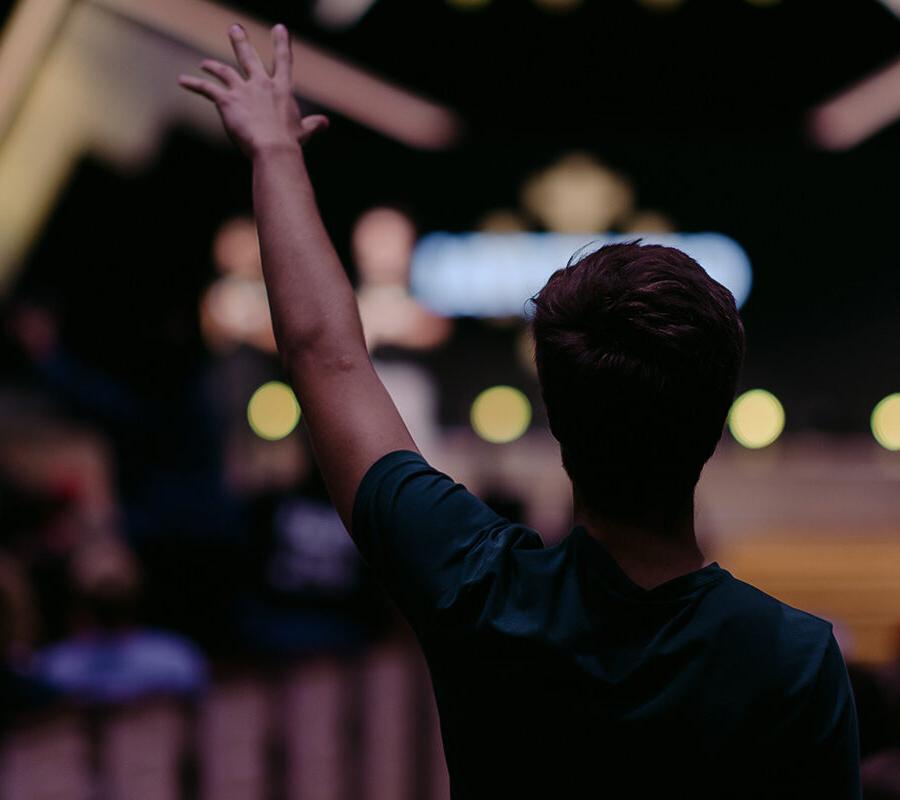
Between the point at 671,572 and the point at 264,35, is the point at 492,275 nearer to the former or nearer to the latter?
the point at 264,35

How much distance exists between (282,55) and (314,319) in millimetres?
314

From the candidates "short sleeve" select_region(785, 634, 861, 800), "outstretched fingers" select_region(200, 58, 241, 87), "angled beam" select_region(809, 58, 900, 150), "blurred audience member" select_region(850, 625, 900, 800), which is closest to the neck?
"short sleeve" select_region(785, 634, 861, 800)

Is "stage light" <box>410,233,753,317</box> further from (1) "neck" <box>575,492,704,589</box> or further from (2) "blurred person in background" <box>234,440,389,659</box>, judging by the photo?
(1) "neck" <box>575,492,704,589</box>

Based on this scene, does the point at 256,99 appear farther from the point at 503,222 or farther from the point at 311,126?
the point at 503,222

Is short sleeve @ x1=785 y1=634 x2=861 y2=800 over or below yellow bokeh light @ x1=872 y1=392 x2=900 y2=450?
below

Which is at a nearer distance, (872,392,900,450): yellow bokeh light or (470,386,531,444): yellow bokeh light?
(872,392,900,450): yellow bokeh light

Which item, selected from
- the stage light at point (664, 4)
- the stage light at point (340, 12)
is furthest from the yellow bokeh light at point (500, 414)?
the stage light at point (340, 12)

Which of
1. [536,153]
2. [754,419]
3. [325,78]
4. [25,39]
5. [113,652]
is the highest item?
[536,153]

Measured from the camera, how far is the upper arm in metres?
1.07

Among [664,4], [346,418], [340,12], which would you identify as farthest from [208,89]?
[664,4]

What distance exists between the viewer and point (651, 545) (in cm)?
103

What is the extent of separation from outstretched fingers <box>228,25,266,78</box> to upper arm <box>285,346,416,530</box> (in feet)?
1.06

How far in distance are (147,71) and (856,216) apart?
5227mm

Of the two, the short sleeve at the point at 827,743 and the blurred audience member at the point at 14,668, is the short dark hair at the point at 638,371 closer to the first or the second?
the short sleeve at the point at 827,743
